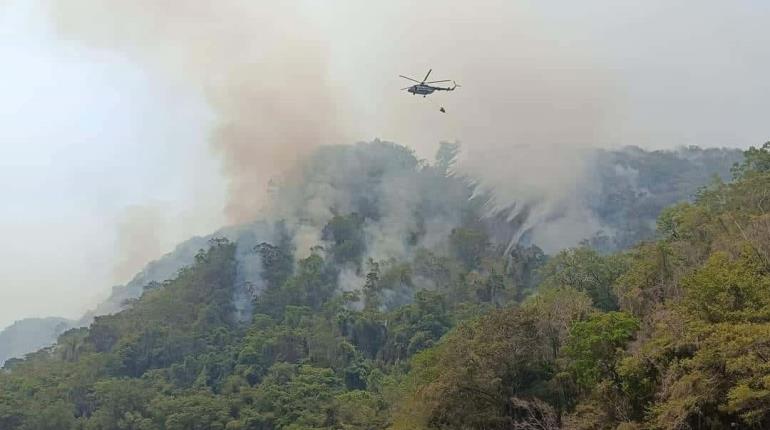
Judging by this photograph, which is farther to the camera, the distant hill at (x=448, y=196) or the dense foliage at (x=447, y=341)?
the distant hill at (x=448, y=196)

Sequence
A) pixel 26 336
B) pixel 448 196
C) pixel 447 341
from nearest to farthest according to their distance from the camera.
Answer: pixel 447 341 → pixel 448 196 → pixel 26 336

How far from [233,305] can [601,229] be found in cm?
5296

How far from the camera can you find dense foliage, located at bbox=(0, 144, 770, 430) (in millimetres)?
26562

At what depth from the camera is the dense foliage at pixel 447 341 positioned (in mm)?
26562

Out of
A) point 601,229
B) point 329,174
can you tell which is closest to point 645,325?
point 601,229

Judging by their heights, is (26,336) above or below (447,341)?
above

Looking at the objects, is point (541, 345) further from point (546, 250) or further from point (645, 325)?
point (546, 250)

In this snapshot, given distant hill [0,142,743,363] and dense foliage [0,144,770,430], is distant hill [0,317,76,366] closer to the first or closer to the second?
distant hill [0,142,743,363]

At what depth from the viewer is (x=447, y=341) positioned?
40.6m

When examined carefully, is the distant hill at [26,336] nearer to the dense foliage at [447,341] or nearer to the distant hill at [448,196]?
the distant hill at [448,196]

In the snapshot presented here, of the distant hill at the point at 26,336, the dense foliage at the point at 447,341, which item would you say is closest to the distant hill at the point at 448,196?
the dense foliage at the point at 447,341

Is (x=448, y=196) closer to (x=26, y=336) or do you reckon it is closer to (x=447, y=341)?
(x=447, y=341)

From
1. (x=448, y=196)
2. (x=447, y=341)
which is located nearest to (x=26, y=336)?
(x=448, y=196)

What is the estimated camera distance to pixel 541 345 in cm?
3684
